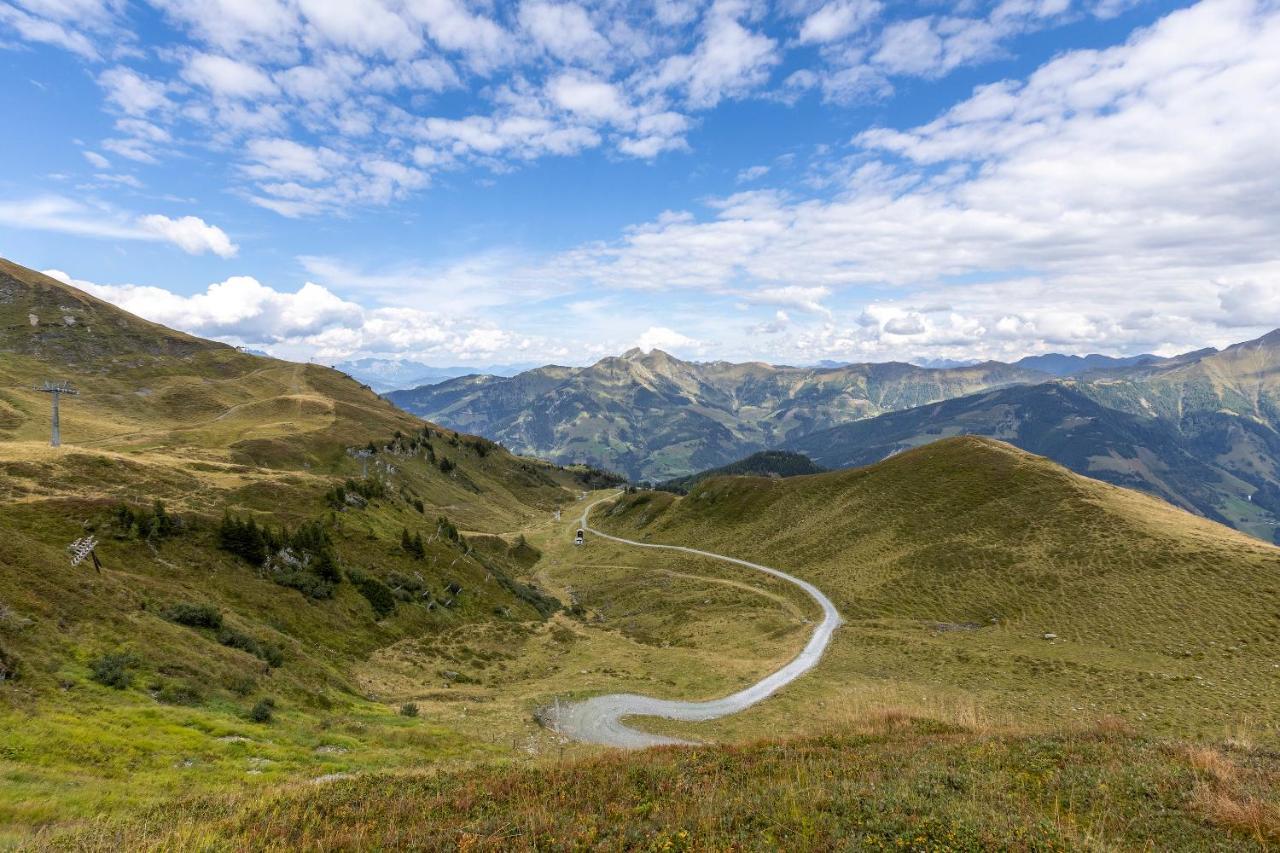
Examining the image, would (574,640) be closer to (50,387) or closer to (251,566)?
(251,566)

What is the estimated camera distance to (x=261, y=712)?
22328mm

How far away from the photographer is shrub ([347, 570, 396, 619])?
4612 centimetres

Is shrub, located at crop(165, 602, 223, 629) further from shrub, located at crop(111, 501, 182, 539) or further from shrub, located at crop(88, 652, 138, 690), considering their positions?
shrub, located at crop(111, 501, 182, 539)

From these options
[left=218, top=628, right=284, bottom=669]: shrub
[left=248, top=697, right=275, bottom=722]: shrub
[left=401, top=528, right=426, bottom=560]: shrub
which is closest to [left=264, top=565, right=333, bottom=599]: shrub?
[left=218, top=628, right=284, bottom=669]: shrub

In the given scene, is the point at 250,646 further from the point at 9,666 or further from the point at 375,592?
the point at 375,592

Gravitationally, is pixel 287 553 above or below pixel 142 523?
below

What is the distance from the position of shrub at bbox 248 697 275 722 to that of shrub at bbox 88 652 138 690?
439cm

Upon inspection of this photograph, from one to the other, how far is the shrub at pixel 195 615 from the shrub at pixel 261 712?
9.88 m

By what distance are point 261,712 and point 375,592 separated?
26.1m

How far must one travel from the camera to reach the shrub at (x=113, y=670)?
20094 millimetres

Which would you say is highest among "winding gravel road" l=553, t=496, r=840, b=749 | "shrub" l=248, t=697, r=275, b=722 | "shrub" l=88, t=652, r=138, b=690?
"shrub" l=88, t=652, r=138, b=690

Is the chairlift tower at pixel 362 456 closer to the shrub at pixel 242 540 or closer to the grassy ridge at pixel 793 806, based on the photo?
the shrub at pixel 242 540

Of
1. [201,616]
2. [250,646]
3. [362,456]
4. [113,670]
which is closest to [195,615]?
[201,616]

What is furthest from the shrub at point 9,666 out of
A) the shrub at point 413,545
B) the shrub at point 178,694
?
the shrub at point 413,545
